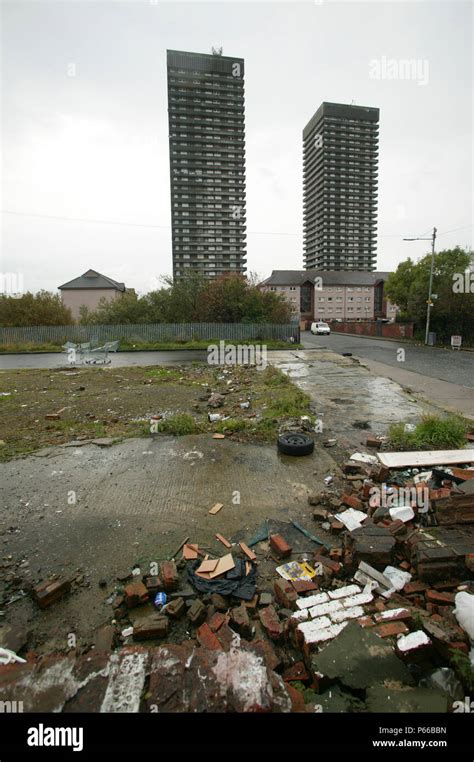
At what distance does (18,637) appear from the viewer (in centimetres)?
229

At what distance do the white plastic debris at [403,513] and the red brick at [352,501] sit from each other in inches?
15.8

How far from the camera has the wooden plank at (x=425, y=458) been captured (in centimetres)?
469

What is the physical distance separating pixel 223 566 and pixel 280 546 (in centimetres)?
52

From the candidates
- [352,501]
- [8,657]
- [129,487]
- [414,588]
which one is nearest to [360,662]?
[414,588]

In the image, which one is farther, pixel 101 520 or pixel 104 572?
pixel 101 520

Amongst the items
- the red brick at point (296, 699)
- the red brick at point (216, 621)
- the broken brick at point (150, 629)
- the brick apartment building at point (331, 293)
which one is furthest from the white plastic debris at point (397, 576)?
the brick apartment building at point (331, 293)

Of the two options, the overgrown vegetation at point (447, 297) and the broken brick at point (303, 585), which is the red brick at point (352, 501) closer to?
the broken brick at point (303, 585)

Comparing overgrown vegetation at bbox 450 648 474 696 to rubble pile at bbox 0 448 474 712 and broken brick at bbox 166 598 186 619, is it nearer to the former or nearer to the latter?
rubble pile at bbox 0 448 474 712

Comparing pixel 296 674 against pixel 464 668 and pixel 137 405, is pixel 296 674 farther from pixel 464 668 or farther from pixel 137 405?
pixel 137 405

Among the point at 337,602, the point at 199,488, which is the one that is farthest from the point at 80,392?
the point at 337,602

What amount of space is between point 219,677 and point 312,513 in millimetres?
2050

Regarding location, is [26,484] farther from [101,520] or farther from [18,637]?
[18,637]
